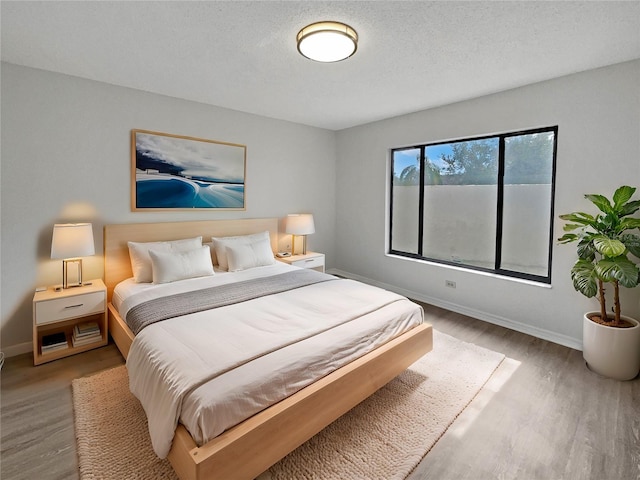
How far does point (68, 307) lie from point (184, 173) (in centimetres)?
173

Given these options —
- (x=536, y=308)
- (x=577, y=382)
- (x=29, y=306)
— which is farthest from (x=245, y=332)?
(x=536, y=308)

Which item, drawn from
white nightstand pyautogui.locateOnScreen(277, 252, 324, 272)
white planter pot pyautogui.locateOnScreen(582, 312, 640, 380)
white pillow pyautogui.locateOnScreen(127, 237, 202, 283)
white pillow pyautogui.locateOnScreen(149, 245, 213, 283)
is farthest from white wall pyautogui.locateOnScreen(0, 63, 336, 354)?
white planter pot pyautogui.locateOnScreen(582, 312, 640, 380)

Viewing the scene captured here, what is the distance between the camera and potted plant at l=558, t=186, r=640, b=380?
2273 millimetres

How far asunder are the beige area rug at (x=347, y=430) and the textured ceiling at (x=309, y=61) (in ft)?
8.17

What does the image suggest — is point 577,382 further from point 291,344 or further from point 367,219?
point 367,219

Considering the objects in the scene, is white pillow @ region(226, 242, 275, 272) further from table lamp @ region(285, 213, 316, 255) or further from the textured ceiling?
the textured ceiling

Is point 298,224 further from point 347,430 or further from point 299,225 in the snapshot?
point 347,430

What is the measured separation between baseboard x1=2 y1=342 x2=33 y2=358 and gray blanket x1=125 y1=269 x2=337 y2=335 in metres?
1.20

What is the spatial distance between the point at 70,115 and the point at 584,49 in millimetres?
4286

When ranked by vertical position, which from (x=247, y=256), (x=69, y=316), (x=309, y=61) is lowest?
(x=69, y=316)

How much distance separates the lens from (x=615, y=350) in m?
2.40

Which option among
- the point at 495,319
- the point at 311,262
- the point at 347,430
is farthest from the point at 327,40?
the point at 495,319

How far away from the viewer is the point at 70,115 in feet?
9.55

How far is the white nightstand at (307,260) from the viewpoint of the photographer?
4.30 meters
